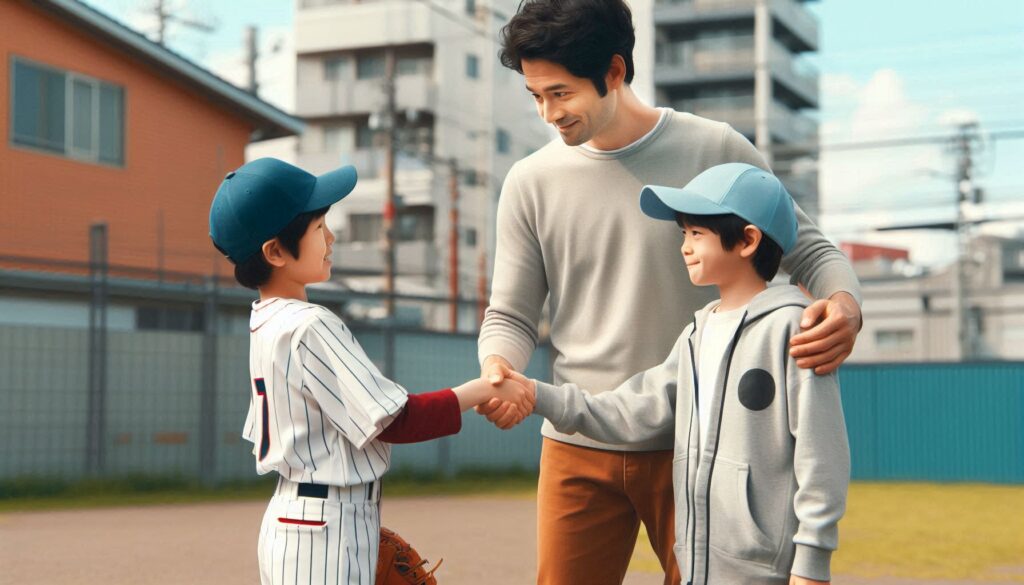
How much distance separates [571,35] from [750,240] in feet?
2.26

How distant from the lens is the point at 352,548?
8.86ft

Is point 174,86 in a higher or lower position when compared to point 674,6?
lower

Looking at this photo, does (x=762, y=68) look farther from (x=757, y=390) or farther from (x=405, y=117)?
(x=757, y=390)

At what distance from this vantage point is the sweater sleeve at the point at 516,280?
338cm

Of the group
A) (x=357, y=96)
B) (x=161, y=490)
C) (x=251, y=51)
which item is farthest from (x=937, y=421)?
(x=357, y=96)

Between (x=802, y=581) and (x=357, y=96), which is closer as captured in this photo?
(x=802, y=581)

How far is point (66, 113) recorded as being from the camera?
1747 centimetres

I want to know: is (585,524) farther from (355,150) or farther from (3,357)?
(355,150)

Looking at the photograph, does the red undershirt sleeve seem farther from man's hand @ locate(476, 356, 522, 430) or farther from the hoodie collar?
the hoodie collar

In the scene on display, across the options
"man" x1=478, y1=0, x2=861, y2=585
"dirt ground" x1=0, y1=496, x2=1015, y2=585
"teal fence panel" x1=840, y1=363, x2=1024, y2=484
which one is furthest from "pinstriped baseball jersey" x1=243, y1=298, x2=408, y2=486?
"teal fence panel" x1=840, y1=363, x2=1024, y2=484

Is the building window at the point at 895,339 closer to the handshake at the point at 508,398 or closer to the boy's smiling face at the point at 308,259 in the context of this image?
the handshake at the point at 508,398

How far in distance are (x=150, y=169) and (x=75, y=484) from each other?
24.3 feet

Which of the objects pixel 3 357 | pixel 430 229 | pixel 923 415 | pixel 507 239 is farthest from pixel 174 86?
pixel 430 229

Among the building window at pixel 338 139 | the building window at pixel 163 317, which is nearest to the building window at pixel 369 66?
the building window at pixel 338 139
